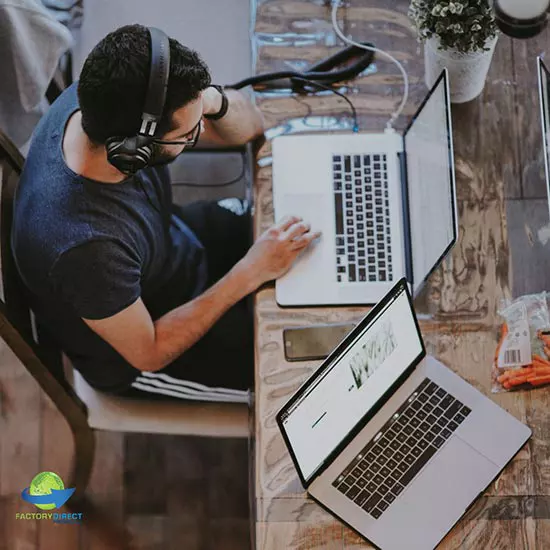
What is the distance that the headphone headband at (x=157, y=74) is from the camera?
1.18 meters

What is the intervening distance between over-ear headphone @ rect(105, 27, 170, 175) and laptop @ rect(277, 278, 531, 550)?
1.47 ft

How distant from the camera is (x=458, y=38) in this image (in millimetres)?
1373

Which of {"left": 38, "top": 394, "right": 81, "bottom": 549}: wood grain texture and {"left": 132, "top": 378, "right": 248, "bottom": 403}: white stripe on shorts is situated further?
{"left": 38, "top": 394, "right": 81, "bottom": 549}: wood grain texture

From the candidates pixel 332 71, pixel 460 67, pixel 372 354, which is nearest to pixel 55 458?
pixel 372 354

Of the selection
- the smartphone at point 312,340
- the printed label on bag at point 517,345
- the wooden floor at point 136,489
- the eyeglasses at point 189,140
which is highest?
the eyeglasses at point 189,140

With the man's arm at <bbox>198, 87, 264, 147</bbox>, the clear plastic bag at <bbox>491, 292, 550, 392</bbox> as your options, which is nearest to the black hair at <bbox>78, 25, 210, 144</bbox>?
the man's arm at <bbox>198, 87, 264, 147</bbox>

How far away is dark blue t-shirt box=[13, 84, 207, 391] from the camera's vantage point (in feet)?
4.36

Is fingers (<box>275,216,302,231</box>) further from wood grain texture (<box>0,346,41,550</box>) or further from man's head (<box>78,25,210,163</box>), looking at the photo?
wood grain texture (<box>0,346,41,550</box>)

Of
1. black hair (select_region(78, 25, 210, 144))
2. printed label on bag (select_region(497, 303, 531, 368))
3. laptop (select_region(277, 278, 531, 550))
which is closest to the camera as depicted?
black hair (select_region(78, 25, 210, 144))

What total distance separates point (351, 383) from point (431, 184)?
0.37 metres

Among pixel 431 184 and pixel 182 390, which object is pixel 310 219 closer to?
pixel 431 184

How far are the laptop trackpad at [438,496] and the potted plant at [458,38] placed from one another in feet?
2.15

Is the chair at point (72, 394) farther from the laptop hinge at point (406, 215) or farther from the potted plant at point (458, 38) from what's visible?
the potted plant at point (458, 38)

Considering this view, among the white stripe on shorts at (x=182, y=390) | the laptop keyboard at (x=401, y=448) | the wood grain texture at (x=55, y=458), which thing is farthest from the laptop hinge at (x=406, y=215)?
Answer: the wood grain texture at (x=55, y=458)
